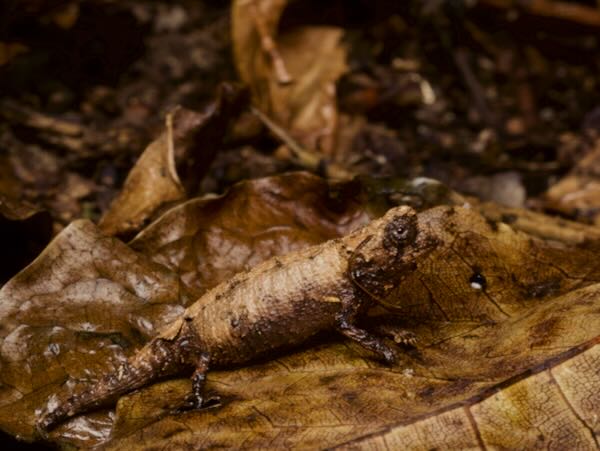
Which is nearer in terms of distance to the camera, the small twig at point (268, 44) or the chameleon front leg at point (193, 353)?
the chameleon front leg at point (193, 353)

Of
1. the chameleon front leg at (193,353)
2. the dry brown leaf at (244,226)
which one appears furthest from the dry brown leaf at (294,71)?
the chameleon front leg at (193,353)

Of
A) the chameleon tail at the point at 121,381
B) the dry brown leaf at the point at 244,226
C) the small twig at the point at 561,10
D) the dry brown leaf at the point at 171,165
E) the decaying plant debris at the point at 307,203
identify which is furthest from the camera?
the small twig at the point at 561,10

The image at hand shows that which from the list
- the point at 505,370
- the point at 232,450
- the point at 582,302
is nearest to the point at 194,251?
the point at 232,450

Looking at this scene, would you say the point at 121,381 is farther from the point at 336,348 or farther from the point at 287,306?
the point at 336,348

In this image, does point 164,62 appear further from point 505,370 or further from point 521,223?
point 505,370

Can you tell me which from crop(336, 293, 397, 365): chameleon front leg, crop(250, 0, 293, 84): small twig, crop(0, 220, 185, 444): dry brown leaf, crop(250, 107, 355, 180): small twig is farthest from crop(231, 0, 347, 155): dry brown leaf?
crop(336, 293, 397, 365): chameleon front leg

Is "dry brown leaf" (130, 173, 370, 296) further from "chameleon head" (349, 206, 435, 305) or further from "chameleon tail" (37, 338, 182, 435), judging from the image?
"chameleon head" (349, 206, 435, 305)

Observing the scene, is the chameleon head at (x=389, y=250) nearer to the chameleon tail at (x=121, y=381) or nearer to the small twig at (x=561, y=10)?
the chameleon tail at (x=121, y=381)
